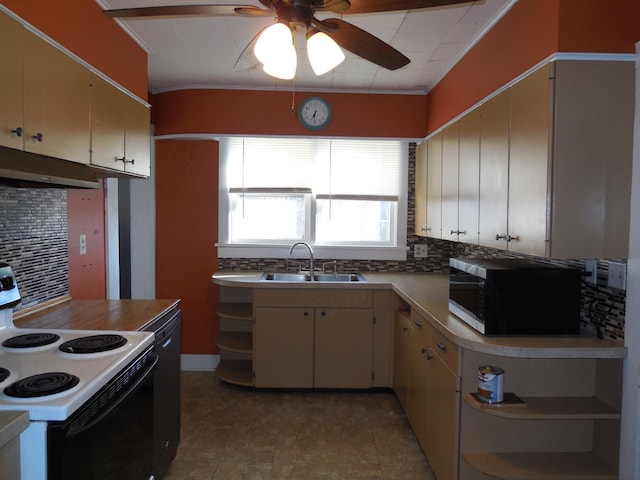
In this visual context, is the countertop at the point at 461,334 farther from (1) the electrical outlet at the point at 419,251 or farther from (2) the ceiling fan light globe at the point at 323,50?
(2) the ceiling fan light globe at the point at 323,50

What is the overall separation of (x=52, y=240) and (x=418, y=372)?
219cm

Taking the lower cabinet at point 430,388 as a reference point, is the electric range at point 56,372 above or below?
above

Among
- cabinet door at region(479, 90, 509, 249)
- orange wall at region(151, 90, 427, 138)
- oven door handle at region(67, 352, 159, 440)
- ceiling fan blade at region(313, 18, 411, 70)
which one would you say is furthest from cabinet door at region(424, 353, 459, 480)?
orange wall at region(151, 90, 427, 138)

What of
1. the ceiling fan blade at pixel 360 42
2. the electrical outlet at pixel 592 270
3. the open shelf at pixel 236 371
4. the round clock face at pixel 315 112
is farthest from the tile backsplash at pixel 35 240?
the electrical outlet at pixel 592 270

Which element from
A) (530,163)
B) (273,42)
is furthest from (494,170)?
(273,42)

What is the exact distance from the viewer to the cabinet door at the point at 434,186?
325 centimetres

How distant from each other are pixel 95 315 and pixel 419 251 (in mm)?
2678

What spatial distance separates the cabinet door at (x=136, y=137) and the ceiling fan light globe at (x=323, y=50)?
1317 millimetres

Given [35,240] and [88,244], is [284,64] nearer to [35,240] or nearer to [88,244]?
[35,240]

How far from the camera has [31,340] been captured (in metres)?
1.82

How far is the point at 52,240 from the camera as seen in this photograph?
2504 millimetres

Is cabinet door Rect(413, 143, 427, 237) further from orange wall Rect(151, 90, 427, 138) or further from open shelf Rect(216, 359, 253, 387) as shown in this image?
open shelf Rect(216, 359, 253, 387)

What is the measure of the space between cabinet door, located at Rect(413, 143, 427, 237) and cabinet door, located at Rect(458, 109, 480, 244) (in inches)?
33.8

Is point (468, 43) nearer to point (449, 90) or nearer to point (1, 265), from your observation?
point (449, 90)
